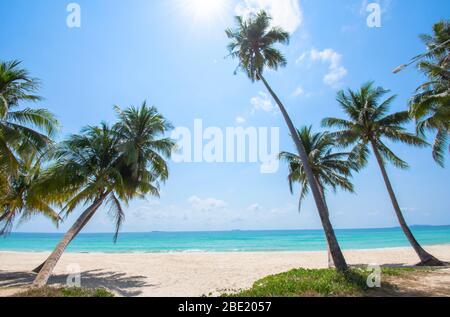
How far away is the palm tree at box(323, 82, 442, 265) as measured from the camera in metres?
A: 15.9

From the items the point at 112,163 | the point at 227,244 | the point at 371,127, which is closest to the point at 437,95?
the point at 371,127

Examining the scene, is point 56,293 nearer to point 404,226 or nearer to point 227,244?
point 404,226

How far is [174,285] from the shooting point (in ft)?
35.9

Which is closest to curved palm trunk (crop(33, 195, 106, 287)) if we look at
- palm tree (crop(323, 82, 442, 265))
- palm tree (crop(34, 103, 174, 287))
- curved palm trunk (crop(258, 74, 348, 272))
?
palm tree (crop(34, 103, 174, 287))

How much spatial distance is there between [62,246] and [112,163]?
4.20 meters

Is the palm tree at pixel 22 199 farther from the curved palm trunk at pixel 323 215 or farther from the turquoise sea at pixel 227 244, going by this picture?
the turquoise sea at pixel 227 244

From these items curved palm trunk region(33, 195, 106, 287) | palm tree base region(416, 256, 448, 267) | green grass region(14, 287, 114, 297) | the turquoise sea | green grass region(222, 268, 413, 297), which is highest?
curved palm trunk region(33, 195, 106, 287)

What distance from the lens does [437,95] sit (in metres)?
11.1

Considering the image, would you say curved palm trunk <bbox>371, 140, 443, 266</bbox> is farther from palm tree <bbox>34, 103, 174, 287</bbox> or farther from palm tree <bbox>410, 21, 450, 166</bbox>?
palm tree <bbox>34, 103, 174, 287</bbox>

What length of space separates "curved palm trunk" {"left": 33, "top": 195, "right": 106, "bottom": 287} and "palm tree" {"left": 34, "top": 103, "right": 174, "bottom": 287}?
0.04 meters

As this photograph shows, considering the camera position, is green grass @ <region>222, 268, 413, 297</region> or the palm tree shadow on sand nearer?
green grass @ <region>222, 268, 413, 297</region>
